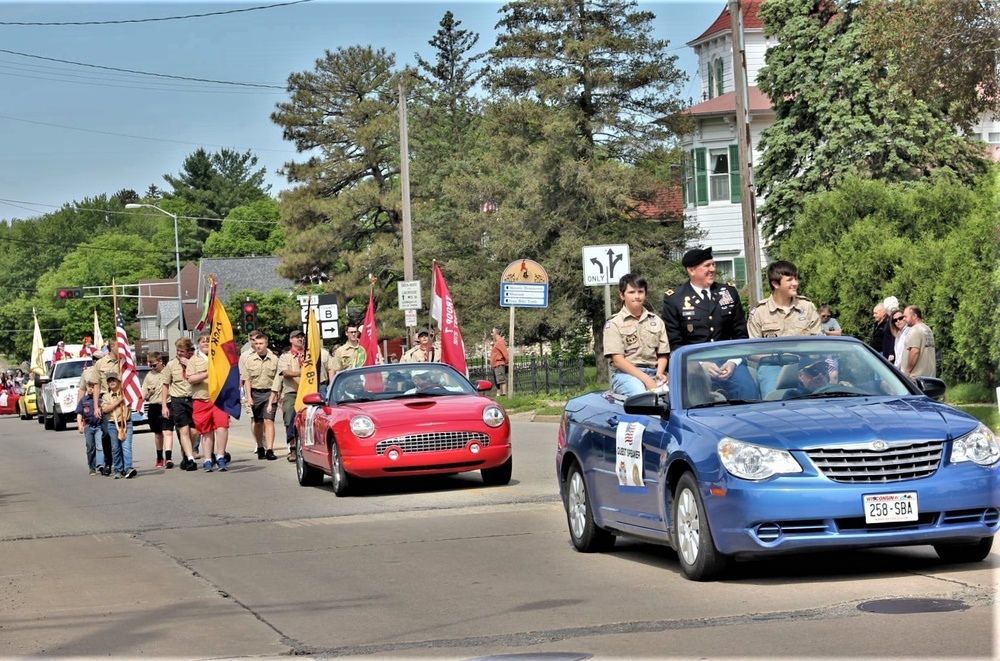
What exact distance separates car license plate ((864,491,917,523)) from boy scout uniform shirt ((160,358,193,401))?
15.1 meters

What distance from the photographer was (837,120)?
43.0m

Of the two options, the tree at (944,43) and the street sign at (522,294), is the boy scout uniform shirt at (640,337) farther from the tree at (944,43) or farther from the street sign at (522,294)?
the street sign at (522,294)

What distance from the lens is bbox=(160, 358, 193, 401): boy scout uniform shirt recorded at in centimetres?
2227

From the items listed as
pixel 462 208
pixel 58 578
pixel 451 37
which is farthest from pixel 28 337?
pixel 58 578

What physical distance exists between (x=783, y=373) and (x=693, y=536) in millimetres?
1285

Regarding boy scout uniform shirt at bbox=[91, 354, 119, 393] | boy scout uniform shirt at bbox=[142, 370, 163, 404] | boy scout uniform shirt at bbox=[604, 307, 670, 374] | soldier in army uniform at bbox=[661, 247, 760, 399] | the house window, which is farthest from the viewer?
the house window

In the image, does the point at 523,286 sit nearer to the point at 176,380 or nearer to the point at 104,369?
the point at 176,380

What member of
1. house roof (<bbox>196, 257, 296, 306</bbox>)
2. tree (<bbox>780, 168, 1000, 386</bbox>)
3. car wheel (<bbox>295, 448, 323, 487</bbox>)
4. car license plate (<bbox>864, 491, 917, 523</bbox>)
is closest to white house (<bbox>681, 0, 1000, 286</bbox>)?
tree (<bbox>780, 168, 1000, 386</bbox>)

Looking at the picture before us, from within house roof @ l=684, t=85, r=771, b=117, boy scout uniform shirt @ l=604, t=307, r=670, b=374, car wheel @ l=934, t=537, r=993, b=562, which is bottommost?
car wheel @ l=934, t=537, r=993, b=562

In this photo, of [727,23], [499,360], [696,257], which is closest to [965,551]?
[696,257]

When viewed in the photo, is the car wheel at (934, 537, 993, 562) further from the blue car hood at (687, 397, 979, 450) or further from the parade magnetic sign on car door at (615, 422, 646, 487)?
the parade magnetic sign on car door at (615, 422, 646, 487)

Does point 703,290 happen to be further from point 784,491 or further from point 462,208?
point 462,208

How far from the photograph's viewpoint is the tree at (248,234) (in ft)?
456

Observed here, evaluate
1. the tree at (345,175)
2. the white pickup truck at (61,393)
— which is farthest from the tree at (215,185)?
the white pickup truck at (61,393)
